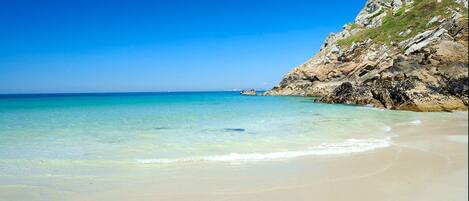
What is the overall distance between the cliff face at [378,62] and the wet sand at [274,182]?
56.2 ft

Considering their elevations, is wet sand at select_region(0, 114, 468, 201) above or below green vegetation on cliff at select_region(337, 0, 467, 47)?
below

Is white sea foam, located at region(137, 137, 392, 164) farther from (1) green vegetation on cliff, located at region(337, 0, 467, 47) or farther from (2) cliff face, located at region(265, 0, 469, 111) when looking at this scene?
(1) green vegetation on cliff, located at region(337, 0, 467, 47)

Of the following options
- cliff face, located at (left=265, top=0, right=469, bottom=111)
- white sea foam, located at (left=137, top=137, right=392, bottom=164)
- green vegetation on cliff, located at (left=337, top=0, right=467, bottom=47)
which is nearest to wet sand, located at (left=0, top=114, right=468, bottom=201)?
white sea foam, located at (left=137, top=137, right=392, bottom=164)

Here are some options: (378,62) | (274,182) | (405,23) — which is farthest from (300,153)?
(405,23)

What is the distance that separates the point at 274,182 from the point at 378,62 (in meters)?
50.5

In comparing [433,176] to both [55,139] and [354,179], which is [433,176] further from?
[55,139]

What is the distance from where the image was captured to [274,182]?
763 centimetres

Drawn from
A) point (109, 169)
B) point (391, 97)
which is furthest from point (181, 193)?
point (391, 97)

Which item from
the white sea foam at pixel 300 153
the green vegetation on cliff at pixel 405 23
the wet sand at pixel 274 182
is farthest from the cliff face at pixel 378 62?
the wet sand at pixel 274 182

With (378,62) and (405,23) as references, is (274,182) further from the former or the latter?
(405,23)

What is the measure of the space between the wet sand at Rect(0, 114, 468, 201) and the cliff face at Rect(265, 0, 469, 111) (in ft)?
56.2

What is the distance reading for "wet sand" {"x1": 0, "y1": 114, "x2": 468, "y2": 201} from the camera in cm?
618

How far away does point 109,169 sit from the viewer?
9.30 meters

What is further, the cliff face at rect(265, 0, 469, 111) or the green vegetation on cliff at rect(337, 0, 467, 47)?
the green vegetation on cliff at rect(337, 0, 467, 47)
